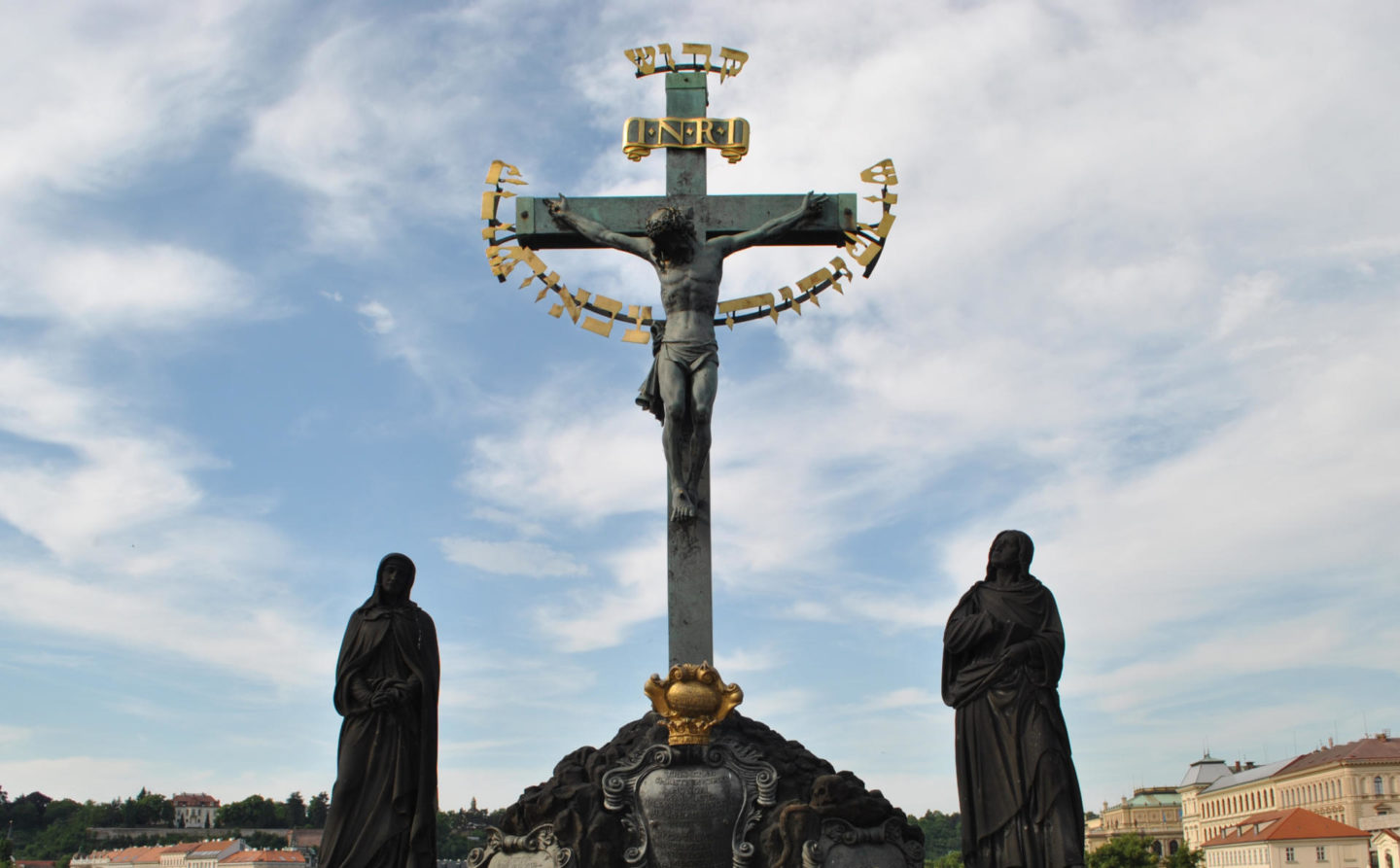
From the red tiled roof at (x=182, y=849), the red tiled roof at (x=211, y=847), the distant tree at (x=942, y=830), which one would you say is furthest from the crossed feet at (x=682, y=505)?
the red tiled roof at (x=182, y=849)

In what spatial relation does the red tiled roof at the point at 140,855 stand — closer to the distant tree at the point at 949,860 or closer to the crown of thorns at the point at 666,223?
the distant tree at the point at 949,860

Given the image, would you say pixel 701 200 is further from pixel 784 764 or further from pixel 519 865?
pixel 519 865

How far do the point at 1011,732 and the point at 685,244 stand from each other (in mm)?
4390

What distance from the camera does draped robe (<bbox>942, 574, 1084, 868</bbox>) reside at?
706 centimetres

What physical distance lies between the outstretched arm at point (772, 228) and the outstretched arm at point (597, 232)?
54cm

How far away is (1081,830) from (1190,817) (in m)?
101

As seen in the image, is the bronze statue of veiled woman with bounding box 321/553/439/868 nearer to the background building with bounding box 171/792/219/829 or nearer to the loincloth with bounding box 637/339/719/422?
the loincloth with bounding box 637/339/719/422

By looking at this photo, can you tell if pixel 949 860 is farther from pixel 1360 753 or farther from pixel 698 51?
pixel 698 51

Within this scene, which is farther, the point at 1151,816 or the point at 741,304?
the point at 1151,816

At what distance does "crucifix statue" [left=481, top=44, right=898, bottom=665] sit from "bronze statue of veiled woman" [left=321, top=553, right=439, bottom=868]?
2097mm

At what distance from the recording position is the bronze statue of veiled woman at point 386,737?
7551mm

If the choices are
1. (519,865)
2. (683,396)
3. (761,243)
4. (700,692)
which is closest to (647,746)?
(700,692)

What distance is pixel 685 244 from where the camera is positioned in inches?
390

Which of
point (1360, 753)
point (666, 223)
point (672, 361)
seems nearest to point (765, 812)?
point (672, 361)
